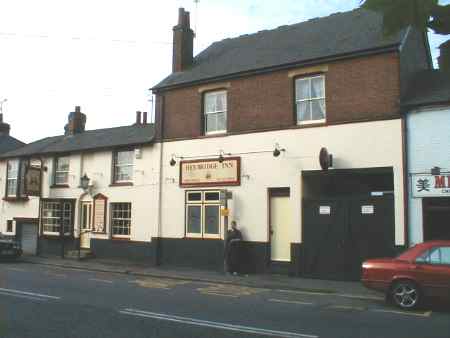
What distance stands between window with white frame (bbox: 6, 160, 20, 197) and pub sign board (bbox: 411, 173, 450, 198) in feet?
65.3

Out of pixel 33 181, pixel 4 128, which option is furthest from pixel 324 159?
pixel 4 128

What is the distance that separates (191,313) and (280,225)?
7.96m

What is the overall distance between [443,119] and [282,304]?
7327 mm

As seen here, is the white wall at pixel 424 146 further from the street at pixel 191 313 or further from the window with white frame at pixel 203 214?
the window with white frame at pixel 203 214

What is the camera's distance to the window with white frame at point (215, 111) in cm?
1850

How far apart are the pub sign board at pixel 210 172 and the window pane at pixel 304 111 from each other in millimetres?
2696

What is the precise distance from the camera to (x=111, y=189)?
21.5 m

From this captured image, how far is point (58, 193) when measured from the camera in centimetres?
2372


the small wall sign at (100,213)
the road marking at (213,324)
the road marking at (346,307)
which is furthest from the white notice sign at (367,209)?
the small wall sign at (100,213)

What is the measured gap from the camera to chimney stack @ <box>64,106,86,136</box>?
88.9 ft

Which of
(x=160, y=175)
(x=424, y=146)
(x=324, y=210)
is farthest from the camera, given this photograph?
(x=160, y=175)

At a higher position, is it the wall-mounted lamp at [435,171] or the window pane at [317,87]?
the window pane at [317,87]

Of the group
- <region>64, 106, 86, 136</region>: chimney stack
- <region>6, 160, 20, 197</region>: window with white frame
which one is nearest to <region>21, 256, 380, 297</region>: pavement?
<region>6, 160, 20, 197</region>: window with white frame

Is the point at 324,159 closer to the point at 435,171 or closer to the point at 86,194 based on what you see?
the point at 435,171
